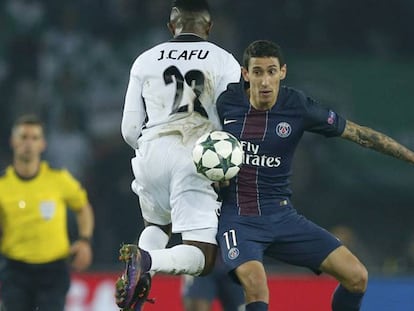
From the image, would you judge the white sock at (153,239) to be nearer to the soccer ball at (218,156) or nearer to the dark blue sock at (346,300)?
the soccer ball at (218,156)

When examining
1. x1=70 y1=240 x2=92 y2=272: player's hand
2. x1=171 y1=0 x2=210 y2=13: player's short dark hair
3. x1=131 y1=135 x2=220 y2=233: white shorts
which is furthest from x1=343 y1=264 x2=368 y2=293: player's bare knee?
x1=70 y1=240 x2=92 y2=272: player's hand

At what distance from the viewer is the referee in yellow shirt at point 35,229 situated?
10.4 m

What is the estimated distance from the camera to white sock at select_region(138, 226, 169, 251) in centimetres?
866

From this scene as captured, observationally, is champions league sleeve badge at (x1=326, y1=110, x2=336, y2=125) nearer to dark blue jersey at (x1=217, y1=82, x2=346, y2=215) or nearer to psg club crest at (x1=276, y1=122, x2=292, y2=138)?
dark blue jersey at (x1=217, y1=82, x2=346, y2=215)

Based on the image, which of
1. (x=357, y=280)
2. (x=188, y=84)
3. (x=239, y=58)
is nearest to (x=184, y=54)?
(x=188, y=84)

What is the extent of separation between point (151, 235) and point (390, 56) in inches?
279

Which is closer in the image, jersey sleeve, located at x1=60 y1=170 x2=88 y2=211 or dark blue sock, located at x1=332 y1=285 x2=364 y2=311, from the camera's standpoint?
dark blue sock, located at x1=332 y1=285 x2=364 y2=311

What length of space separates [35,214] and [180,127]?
259cm

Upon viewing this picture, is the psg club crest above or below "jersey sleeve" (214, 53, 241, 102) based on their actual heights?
below

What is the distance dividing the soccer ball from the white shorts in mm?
204

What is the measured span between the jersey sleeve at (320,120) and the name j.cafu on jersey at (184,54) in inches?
26.7

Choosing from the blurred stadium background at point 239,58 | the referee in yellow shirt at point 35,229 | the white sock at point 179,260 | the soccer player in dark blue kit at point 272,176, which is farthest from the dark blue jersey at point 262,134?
the blurred stadium background at point 239,58

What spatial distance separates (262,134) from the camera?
8359 mm

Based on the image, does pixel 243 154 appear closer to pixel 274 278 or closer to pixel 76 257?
pixel 76 257
